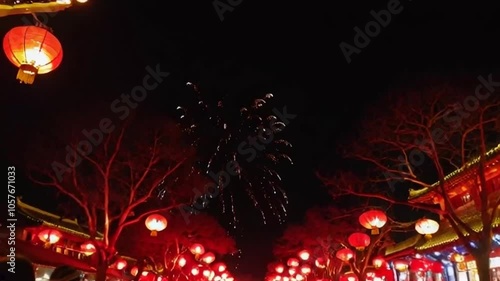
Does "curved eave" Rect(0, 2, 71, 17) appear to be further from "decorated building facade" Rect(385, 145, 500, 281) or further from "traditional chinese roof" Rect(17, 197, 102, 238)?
"traditional chinese roof" Rect(17, 197, 102, 238)

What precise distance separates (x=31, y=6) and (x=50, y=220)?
2372 cm

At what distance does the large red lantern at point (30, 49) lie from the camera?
6254 millimetres

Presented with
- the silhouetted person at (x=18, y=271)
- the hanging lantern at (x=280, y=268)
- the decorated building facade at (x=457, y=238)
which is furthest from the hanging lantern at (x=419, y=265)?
the silhouetted person at (x=18, y=271)

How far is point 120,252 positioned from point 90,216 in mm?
19655

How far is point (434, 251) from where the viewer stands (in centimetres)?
2000

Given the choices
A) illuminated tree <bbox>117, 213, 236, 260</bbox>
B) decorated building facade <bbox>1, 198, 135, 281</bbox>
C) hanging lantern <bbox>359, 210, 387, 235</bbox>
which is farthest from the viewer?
illuminated tree <bbox>117, 213, 236, 260</bbox>

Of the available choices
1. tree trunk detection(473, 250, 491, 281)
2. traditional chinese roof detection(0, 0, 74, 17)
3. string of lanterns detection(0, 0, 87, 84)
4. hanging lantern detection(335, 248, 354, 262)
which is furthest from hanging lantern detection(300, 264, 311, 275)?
traditional chinese roof detection(0, 0, 74, 17)

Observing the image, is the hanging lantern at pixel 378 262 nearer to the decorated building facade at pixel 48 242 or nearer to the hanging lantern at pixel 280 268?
the decorated building facade at pixel 48 242

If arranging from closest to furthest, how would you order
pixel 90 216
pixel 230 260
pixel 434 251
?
pixel 90 216 → pixel 434 251 → pixel 230 260

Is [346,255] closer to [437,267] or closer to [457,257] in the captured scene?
[437,267]

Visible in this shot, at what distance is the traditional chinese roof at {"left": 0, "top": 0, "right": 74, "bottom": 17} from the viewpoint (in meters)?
6.20

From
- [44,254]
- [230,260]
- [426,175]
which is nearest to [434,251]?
[426,175]

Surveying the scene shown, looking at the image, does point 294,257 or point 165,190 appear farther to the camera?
point 294,257

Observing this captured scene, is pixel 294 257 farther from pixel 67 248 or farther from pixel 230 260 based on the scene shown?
pixel 230 260
